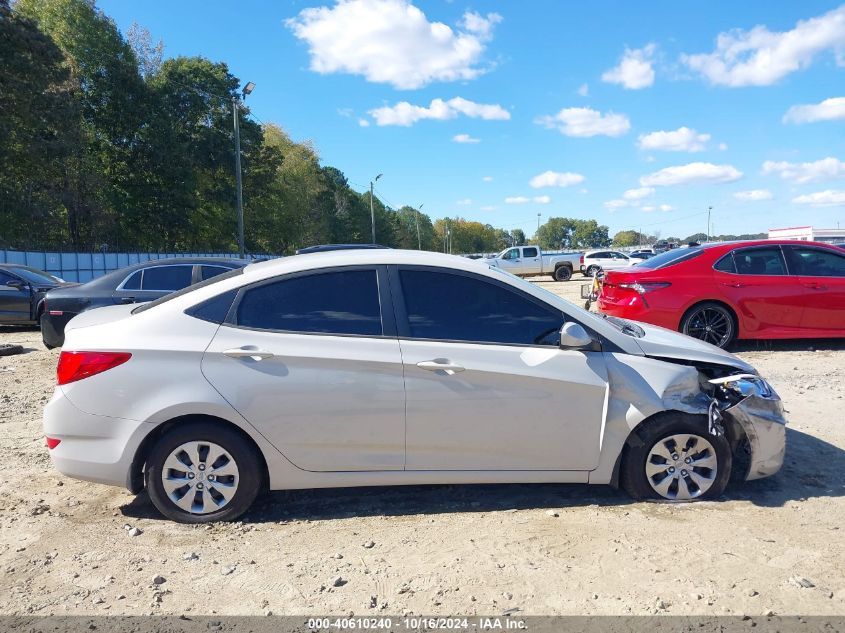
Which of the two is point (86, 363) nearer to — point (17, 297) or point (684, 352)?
point (684, 352)

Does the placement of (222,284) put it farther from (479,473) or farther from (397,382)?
(479,473)

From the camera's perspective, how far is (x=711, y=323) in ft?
26.7

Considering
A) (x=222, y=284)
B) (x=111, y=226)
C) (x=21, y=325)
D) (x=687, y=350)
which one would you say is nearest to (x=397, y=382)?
(x=222, y=284)

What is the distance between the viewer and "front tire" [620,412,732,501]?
362 cm

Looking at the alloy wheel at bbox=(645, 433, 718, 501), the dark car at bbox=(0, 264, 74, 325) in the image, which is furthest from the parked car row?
the alloy wheel at bbox=(645, 433, 718, 501)

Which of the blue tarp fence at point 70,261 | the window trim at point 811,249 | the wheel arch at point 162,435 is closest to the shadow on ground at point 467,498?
the wheel arch at point 162,435

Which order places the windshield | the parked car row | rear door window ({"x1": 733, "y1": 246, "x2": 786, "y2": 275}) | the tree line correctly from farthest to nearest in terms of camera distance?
the tree line → the windshield → rear door window ({"x1": 733, "y1": 246, "x2": 786, "y2": 275}) → the parked car row

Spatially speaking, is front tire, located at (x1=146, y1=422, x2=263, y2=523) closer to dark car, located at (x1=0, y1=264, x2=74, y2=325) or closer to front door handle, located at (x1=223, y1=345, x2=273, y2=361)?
front door handle, located at (x1=223, y1=345, x2=273, y2=361)

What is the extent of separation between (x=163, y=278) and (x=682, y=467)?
7.35m

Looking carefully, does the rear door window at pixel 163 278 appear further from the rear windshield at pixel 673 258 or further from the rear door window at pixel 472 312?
the rear windshield at pixel 673 258

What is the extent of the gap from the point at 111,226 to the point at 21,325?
29.3m

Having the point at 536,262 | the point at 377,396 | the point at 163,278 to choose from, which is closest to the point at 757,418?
the point at 377,396

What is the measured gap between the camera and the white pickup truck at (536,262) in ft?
112

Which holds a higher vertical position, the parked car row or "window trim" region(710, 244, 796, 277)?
"window trim" region(710, 244, 796, 277)
